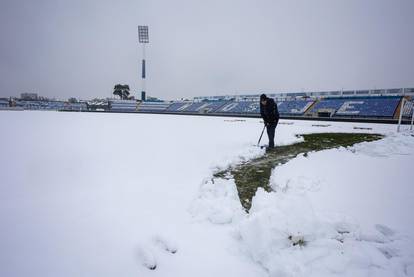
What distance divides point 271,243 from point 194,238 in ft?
2.71

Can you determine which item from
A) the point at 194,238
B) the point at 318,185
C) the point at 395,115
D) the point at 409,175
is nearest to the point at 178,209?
the point at 194,238

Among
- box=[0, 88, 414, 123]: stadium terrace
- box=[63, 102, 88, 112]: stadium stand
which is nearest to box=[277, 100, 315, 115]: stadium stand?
box=[0, 88, 414, 123]: stadium terrace

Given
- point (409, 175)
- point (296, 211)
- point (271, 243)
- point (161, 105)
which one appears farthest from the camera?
point (161, 105)

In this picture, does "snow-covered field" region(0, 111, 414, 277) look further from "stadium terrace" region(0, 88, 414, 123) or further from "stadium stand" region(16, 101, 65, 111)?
"stadium stand" region(16, 101, 65, 111)

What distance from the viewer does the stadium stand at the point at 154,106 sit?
5372cm

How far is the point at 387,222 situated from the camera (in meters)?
2.46

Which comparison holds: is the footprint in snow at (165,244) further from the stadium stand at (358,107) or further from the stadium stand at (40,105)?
the stadium stand at (40,105)

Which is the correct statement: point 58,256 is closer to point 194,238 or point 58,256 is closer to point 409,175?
point 194,238

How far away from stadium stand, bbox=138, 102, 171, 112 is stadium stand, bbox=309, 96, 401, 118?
113ft

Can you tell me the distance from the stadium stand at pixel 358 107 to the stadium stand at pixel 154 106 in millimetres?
34470

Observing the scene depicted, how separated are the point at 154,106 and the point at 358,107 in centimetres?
4253

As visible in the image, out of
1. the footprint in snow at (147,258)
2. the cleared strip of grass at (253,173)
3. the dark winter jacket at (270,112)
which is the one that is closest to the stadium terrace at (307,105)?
the dark winter jacket at (270,112)

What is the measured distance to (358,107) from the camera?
2925cm

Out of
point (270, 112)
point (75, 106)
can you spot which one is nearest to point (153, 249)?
point (270, 112)
